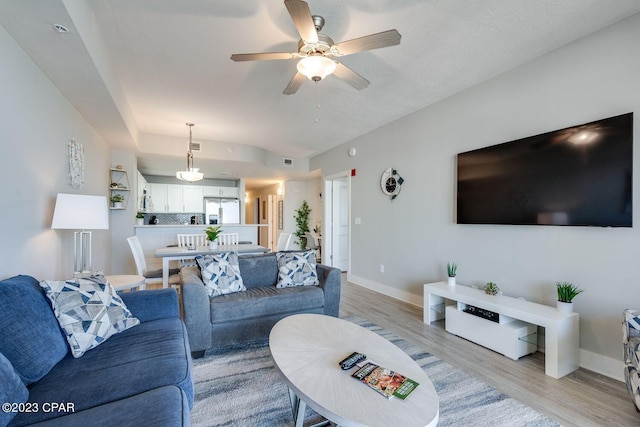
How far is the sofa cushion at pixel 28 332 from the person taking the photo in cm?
126

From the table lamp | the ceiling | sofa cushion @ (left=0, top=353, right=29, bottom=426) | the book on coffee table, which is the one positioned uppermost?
the ceiling

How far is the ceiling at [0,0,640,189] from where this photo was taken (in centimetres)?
200

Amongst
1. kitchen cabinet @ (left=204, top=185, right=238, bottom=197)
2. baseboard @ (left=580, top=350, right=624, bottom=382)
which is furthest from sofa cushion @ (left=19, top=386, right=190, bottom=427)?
kitchen cabinet @ (left=204, top=185, right=238, bottom=197)

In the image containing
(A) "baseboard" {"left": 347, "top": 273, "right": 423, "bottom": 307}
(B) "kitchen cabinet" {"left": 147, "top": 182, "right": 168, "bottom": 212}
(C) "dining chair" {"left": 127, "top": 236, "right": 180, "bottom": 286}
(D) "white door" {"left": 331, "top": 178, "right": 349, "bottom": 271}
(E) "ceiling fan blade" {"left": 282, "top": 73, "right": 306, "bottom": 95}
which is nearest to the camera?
(E) "ceiling fan blade" {"left": 282, "top": 73, "right": 306, "bottom": 95}

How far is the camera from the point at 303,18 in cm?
171

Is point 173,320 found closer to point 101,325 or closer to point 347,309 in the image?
point 101,325

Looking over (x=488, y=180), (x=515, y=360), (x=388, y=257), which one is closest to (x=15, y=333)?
(x=515, y=360)

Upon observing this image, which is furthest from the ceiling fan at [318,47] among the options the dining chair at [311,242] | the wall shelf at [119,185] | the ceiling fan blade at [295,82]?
the dining chair at [311,242]

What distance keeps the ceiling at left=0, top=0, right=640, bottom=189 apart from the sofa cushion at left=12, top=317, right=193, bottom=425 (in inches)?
74.7

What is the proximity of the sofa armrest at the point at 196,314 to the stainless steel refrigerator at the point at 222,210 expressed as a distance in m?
5.81

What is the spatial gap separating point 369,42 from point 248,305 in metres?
2.27

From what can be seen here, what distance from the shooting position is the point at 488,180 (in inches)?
119

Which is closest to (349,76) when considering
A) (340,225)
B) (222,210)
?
(340,225)

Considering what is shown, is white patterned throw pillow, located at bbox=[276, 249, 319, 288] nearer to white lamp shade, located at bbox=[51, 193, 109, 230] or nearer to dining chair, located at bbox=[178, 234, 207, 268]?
white lamp shade, located at bbox=[51, 193, 109, 230]
